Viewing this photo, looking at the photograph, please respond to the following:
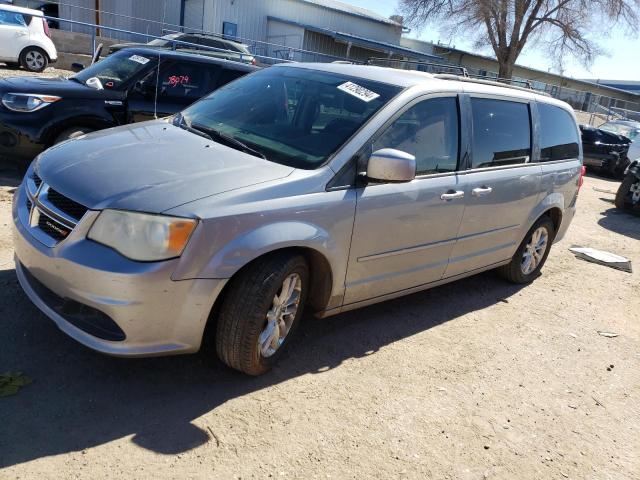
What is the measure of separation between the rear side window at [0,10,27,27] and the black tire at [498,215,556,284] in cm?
1456

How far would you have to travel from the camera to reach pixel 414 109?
3637 millimetres

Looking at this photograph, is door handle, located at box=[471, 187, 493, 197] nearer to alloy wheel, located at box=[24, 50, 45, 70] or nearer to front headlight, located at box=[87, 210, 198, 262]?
front headlight, located at box=[87, 210, 198, 262]

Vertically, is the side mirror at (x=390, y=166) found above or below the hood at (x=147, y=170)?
above

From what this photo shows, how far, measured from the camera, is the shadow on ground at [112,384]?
2.53m

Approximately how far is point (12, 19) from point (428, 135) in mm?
14920

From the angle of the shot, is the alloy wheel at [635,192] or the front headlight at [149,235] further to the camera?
the alloy wheel at [635,192]

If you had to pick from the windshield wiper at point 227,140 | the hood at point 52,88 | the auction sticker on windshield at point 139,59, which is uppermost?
the auction sticker on windshield at point 139,59

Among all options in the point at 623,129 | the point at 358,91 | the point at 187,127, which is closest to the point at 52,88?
the point at 187,127

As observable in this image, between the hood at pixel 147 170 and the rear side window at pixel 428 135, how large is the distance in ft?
2.88

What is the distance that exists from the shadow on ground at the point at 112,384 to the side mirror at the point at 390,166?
3.99 feet

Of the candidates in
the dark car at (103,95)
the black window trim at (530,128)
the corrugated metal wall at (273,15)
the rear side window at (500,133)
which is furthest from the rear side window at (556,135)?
the corrugated metal wall at (273,15)

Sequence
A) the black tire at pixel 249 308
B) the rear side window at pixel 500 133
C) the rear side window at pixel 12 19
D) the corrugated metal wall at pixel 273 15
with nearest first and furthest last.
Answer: the black tire at pixel 249 308, the rear side window at pixel 500 133, the rear side window at pixel 12 19, the corrugated metal wall at pixel 273 15

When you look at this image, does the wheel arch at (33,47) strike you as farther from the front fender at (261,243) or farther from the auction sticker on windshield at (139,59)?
the front fender at (261,243)

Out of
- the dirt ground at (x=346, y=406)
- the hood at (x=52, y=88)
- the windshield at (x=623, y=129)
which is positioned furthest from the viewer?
the windshield at (x=623, y=129)
